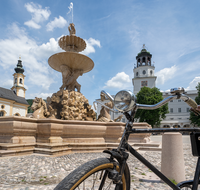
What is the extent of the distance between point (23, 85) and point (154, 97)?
214 ft

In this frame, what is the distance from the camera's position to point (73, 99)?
9836 millimetres

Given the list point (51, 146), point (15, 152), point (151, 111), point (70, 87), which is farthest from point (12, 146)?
point (151, 111)

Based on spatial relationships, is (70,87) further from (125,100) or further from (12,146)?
(125,100)

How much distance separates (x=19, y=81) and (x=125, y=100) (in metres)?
88.7

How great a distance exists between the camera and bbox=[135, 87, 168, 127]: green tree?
37.8 meters

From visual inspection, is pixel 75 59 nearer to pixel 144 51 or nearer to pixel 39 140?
pixel 39 140

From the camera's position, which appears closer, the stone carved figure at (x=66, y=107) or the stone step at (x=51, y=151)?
the stone step at (x=51, y=151)

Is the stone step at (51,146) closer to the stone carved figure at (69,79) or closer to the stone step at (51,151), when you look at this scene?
the stone step at (51,151)

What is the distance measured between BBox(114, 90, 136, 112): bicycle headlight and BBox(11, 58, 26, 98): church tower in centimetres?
8583

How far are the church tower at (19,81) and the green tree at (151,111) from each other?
5973cm

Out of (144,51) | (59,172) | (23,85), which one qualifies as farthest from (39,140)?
(23,85)

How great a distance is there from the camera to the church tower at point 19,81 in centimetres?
7944

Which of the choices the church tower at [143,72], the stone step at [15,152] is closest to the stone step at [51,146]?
the stone step at [15,152]

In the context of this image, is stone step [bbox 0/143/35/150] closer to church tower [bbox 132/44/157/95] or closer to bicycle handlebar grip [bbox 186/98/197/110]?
bicycle handlebar grip [bbox 186/98/197/110]
